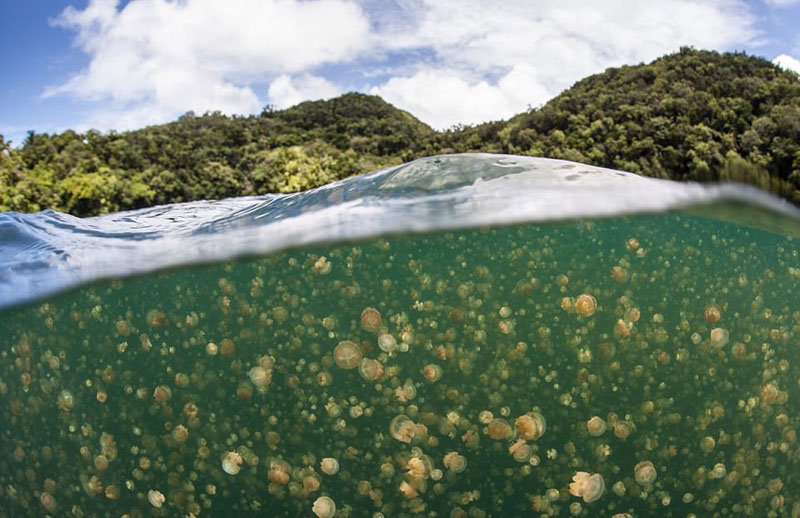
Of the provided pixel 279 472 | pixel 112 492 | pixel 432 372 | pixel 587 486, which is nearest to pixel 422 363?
pixel 432 372

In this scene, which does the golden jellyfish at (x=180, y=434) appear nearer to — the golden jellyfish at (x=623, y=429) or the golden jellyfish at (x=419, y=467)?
the golden jellyfish at (x=419, y=467)

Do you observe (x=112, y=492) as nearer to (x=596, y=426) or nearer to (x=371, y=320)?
(x=371, y=320)

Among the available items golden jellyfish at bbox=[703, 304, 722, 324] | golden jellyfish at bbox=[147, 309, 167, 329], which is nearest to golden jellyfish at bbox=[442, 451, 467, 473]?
golden jellyfish at bbox=[703, 304, 722, 324]

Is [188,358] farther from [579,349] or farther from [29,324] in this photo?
[579,349]

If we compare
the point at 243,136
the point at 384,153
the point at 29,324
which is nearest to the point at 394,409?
the point at 29,324

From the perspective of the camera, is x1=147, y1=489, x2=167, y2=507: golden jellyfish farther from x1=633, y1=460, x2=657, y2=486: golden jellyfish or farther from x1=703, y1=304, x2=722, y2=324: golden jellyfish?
x1=703, y1=304, x2=722, y2=324: golden jellyfish

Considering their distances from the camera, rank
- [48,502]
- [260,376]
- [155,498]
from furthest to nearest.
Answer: [48,502] < [155,498] < [260,376]

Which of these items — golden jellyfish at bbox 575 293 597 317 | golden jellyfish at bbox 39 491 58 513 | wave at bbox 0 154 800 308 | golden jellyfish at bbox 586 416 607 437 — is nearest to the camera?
golden jellyfish at bbox 586 416 607 437
